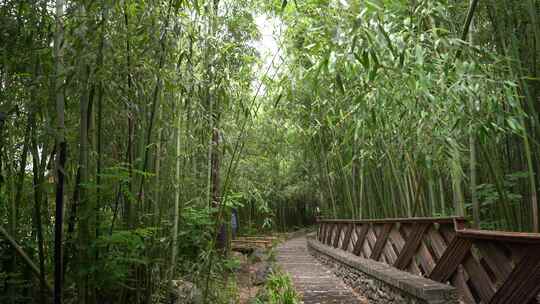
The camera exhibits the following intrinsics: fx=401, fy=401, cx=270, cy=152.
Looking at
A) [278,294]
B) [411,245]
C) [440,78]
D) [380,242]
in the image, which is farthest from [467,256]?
[380,242]

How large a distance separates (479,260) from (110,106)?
258cm

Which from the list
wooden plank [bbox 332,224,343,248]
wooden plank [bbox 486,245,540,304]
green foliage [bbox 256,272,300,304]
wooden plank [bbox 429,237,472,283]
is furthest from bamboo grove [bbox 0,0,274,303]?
wooden plank [bbox 332,224,343,248]

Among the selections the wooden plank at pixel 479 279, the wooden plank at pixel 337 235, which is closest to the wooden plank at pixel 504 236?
the wooden plank at pixel 479 279

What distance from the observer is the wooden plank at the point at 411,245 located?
370 centimetres

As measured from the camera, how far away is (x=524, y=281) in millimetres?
2211

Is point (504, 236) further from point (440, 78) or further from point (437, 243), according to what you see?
point (437, 243)

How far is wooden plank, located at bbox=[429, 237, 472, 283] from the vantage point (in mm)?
2879

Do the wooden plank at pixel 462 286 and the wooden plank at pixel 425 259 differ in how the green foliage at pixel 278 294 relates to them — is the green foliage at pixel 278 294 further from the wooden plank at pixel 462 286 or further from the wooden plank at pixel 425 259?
the wooden plank at pixel 462 286

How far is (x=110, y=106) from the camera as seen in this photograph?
2.36 metres

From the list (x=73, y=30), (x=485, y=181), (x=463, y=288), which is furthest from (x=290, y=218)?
(x=73, y=30)

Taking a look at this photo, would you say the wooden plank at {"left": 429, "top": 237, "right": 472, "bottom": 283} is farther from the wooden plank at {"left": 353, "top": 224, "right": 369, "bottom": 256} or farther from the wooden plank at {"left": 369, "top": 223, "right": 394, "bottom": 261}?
the wooden plank at {"left": 353, "top": 224, "right": 369, "bottom": 256}

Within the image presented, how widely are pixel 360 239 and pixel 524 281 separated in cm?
369

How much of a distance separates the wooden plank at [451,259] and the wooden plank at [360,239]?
232cm

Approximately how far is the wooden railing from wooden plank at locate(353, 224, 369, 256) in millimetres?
675
